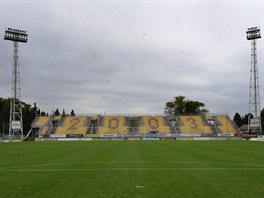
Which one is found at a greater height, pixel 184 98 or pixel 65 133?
pixel 184 98

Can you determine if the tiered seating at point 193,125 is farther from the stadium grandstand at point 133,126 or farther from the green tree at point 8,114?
the green tree at point 8,114

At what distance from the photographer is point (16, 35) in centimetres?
7194

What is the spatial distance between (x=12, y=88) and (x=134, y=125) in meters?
37.6

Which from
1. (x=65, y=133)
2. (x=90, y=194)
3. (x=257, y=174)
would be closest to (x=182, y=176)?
(x=257, y=174)

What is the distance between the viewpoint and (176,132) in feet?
295

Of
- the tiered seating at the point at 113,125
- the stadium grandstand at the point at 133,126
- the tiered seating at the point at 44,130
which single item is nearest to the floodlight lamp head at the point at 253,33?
the stadium grandstand at the point at 133,126

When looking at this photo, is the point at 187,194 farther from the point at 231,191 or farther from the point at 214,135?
the point at 214,135

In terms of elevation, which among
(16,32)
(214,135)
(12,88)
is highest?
(16,32)

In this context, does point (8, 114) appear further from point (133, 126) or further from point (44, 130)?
point (133, 126)

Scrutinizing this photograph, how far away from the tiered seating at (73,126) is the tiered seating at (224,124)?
38.0 metres

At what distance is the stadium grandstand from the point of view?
87.9 meters

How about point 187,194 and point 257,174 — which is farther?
point 257,174

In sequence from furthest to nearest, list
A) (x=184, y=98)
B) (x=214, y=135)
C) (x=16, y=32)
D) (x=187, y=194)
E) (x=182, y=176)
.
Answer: (x=184, y=98), (x=214, y=135), (x=16, y=32), (x=182, y=176), (x=187, y=194)

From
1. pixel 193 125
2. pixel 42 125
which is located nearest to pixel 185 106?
pixel 193 125
